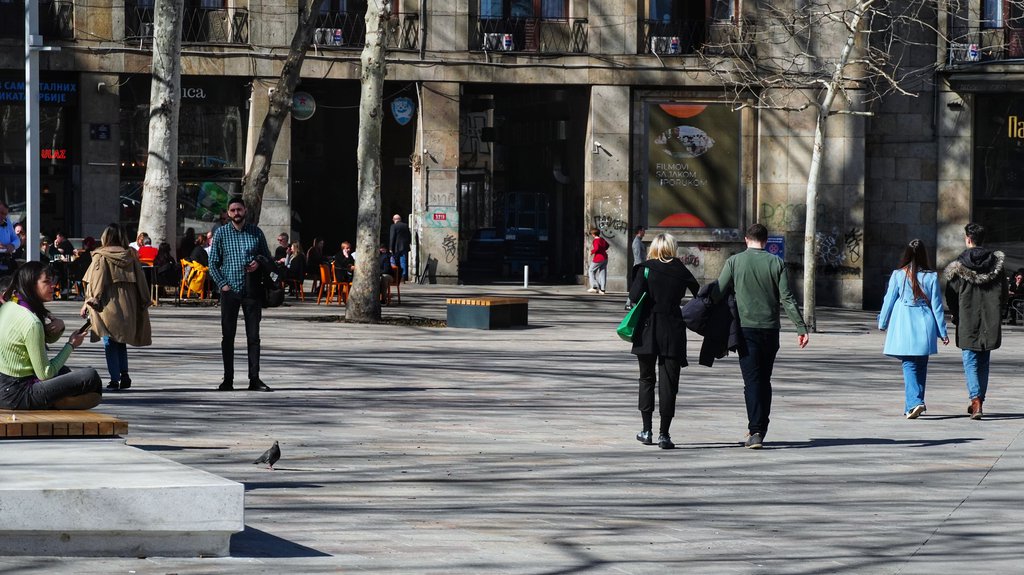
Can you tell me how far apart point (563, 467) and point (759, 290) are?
2422mm

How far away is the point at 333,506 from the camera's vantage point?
29.4 ft

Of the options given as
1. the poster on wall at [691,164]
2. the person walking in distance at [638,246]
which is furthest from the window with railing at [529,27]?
the person walking in distance at [638,246]

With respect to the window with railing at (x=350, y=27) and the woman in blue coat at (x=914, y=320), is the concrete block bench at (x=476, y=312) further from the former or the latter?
the window with railing at (x=350, y=27)

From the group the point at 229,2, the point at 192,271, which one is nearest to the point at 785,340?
the point at 192,271

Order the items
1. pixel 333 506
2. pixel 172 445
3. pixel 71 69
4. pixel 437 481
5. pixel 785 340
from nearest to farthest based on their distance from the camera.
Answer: pixel 333 506 < pixel 437 481 < pixel 172 445 < pixel 785 340 < pixel 71 69

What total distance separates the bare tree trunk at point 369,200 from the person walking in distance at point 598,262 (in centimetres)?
1100

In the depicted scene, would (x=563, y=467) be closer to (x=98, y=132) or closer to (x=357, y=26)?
(x=98, y=132)

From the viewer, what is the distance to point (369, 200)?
25.5m

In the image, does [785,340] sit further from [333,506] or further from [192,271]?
[333,506]

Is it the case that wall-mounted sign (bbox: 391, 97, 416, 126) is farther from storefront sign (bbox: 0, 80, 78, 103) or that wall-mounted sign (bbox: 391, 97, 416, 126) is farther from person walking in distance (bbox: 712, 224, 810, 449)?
person walking in distance (bbox: 712, 224, 810, 449)

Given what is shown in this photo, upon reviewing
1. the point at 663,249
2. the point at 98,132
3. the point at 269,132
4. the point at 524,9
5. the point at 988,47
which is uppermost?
the point at 524,9

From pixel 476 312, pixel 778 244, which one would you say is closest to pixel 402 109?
pixel 778 244

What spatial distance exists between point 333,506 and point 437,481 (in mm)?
1303

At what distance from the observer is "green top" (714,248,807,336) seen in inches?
488
